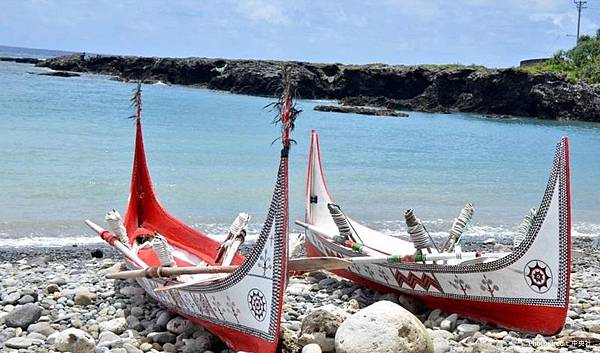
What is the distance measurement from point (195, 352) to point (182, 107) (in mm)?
41105

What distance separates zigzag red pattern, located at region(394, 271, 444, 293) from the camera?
769cm

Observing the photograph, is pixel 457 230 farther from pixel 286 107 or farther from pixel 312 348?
pixel 286 107

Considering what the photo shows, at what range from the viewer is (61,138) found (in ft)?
82.2

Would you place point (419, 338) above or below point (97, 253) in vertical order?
above

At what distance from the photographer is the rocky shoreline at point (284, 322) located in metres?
6.03

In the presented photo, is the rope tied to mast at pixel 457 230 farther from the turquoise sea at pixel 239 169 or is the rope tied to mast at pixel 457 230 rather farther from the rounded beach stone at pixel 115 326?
the turquoise sea at pixel 239 169

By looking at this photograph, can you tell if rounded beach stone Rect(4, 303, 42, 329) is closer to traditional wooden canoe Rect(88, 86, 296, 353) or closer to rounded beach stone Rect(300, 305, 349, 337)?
traditional wooden canoe Rect(88, 86, 296, 353)

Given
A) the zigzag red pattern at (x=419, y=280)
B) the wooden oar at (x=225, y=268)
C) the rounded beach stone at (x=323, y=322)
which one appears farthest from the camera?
the zigzag red pattern at (x=419, y=280)

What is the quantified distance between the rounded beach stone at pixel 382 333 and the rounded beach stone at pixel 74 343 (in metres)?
2.14

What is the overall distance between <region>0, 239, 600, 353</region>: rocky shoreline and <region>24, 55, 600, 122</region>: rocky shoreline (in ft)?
158

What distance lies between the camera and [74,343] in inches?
243

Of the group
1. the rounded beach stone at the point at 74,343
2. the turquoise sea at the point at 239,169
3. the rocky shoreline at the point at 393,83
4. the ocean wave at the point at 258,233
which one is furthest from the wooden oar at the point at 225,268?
the rocky shoreline at the point at 393,83

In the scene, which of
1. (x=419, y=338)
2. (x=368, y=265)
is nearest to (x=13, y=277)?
(x=368, y=265)

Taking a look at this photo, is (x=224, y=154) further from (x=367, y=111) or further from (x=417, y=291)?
Answer: (x=367, y=111)
